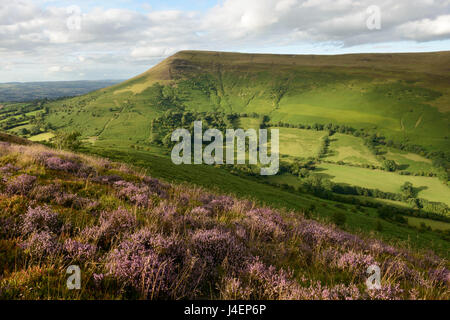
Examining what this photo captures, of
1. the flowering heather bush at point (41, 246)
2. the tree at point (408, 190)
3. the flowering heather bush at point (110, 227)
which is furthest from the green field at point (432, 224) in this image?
the flowering heather bush at point (41, 246)

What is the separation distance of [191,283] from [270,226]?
3.78 m

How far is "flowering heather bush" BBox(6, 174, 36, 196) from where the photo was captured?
6526mm

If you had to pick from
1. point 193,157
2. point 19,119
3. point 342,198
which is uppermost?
point 19,119

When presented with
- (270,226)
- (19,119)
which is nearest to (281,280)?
(270,226)

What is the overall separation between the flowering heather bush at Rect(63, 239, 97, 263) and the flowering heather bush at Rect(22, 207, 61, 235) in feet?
2.65

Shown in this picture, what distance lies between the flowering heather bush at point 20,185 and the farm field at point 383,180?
16553 centimetres

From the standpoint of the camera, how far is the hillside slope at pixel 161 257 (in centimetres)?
357

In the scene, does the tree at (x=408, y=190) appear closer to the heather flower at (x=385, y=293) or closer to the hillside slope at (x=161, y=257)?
the hillside slope at (x=161, y=257)

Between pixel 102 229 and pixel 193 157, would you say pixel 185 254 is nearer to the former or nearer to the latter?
pixel 102 229

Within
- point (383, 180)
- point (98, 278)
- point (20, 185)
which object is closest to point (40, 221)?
point (98, 278)

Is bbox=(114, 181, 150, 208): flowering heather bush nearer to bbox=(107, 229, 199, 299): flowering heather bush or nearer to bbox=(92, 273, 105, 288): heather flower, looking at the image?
bbox=(107, 229, 199, 299): flowering heather bush

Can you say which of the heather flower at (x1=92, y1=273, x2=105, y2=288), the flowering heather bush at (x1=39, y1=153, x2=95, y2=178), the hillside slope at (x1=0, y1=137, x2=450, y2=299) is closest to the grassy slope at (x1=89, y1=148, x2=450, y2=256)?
the flowering heather bush at (x1=39, y1=153, x2=95, y2=178)

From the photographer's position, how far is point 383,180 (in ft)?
500

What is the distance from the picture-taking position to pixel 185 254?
14.9ft
